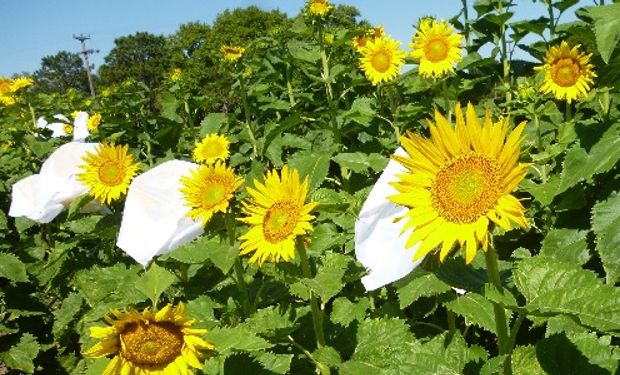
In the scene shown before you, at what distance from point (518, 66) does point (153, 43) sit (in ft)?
199

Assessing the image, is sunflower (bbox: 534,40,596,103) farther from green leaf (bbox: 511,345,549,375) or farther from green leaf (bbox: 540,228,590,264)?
green leaf (bbox: 511,345,549,375)

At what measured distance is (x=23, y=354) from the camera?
4.30 meters

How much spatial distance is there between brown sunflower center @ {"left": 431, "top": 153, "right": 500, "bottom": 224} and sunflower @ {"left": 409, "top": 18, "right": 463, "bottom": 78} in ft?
8.19

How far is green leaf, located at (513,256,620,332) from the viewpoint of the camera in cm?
128

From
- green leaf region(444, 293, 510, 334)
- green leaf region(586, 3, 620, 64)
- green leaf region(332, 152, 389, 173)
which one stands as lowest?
green leaf region(444, 293, 510, 334)

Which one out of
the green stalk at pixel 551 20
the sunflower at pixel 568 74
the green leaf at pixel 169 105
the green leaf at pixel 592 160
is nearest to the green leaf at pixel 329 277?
the green leaf at pixel 592 160

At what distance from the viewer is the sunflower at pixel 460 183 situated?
4.14 ft

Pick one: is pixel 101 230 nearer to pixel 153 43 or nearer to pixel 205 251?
pixel 205 251

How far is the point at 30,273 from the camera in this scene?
4.07 meters

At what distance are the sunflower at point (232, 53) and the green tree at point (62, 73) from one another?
70.6 meters

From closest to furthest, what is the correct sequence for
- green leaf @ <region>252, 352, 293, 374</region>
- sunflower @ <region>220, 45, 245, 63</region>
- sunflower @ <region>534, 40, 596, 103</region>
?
green leaf @ <region>252, 352, 293, 374</region>
sunflower @ <region>534, 40, 596, 103</region>
sunflower @ <region>220, 45, 245, 63</region>

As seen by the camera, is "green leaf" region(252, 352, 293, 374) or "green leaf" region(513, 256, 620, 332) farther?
"green leaf" region(252, 352, 293, 374)

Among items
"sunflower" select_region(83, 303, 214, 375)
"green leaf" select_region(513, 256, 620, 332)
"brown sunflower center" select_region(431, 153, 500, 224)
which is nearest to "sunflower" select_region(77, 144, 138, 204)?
"sunflower" select_region(83, 303, 214, 375)

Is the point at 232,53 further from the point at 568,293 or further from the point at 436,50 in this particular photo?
the point at 568,293
